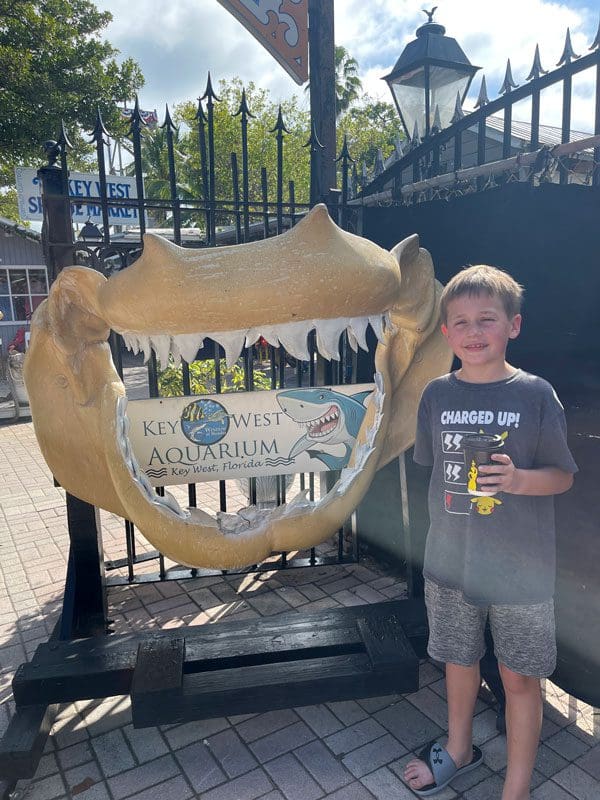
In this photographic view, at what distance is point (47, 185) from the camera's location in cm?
239

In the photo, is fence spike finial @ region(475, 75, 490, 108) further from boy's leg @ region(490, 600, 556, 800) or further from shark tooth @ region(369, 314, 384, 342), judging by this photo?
boy's leg @ region(490, 600, 556, 800)

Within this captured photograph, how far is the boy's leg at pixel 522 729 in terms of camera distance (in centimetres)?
168

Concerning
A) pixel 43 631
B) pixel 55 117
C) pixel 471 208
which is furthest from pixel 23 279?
pixel 471 208

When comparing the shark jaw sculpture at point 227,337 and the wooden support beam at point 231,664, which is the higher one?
the shark jaw sculpture at point 227,337

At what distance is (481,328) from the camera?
1617 millimetres

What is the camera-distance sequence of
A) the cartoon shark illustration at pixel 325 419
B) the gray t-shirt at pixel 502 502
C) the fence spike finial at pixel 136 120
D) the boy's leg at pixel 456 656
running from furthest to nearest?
the cartoon shark illustration at pixel 325 419
the fence spike finial at pixel 136 120
the boy's leg at pixel 456 656
the gray t-shirt at pixel 502 502

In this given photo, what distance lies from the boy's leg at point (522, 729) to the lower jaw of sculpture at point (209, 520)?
79 centimetres

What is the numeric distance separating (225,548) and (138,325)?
861 mm

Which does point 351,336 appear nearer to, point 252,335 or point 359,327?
point 359,327

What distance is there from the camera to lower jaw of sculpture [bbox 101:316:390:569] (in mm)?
1997

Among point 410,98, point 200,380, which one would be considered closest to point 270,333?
point 410,98

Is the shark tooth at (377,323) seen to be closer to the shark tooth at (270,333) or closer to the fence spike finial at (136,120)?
the shark tooth at (270,333)

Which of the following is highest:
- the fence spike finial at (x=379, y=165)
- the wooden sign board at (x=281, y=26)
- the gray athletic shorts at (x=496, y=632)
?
the wooden sign board at (x=281, y=26)

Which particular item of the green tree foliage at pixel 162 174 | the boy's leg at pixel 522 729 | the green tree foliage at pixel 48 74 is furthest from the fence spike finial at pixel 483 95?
the green tree foliage at pixel 162 174
